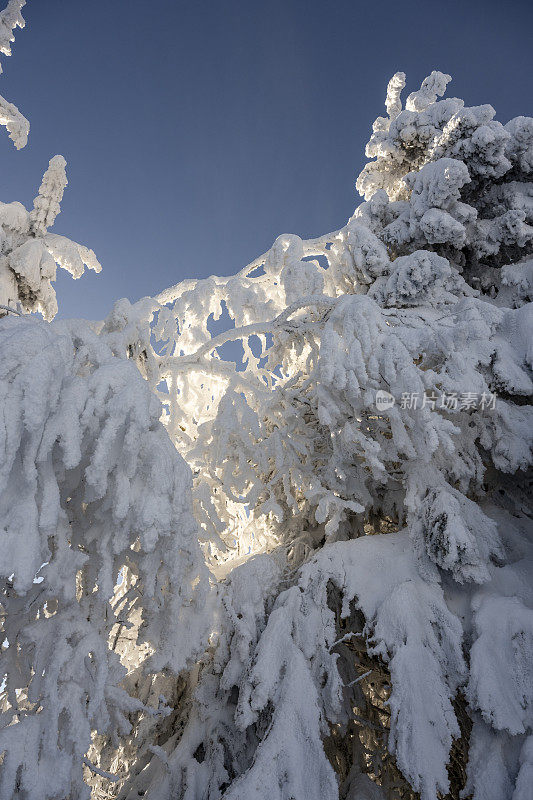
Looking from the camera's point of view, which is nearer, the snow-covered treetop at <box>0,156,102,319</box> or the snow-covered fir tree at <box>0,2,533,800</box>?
the snow-covered fir tree at <box>0,2,533,800</box>

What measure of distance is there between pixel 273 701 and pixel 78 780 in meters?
1.61

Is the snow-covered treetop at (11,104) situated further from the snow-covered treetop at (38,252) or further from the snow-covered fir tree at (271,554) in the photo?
the snow-covered fir tree at (271,554)

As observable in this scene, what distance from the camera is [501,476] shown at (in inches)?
191

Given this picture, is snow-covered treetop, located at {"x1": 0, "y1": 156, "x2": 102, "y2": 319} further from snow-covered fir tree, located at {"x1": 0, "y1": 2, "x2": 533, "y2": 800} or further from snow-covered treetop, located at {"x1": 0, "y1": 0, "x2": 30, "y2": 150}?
snow-covered fir tree, located at {"x1": 0, "y1": 2, "x2": 533, "y2": 800}

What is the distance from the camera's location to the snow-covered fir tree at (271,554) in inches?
103

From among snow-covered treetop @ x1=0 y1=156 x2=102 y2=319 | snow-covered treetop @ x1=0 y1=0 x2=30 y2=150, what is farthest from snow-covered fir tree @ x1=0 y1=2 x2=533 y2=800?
snow-covered treetop @ x1=0 y1=0 x2=30 y2=150

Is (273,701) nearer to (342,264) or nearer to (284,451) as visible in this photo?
(284,451)

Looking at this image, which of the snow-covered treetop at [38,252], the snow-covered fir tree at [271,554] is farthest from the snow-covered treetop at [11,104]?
the snow-covered fir tree at [271,554]

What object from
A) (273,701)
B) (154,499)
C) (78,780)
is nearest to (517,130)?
(154,499)

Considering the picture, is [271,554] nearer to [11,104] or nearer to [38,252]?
[38,252]

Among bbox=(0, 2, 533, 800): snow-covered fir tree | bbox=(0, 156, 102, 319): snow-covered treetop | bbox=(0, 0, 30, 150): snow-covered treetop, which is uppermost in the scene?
bbox=(0, 0, 30, 150): snow-covered treetop

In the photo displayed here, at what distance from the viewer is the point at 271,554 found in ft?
16.6

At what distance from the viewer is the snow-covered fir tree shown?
2615 millimetres

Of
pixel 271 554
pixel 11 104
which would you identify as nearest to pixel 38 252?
pixel 11 104
